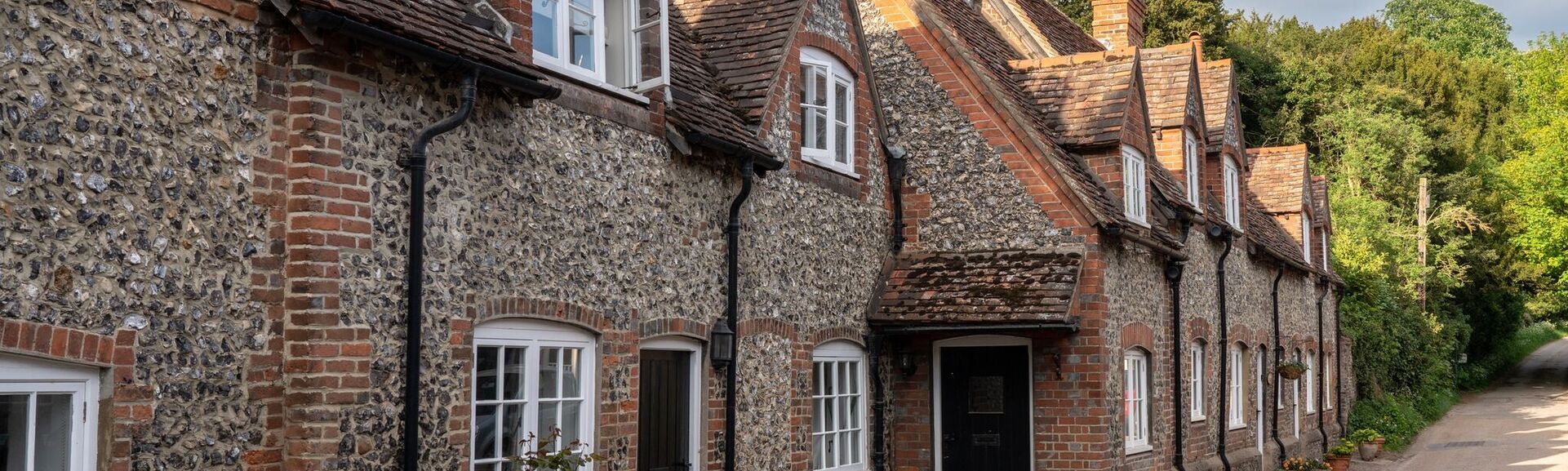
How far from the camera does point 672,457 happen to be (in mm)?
11164

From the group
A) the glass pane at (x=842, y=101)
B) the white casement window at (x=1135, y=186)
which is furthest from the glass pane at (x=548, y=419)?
the white casement window at (x=1135, y=186)

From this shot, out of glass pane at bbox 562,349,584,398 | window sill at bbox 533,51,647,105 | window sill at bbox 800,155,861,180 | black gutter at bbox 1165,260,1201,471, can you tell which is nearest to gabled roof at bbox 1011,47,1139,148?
black gutter at bbox 1165,260,1201,471

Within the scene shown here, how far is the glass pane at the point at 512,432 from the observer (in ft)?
29.5

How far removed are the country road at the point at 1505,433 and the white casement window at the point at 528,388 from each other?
20.2 meters

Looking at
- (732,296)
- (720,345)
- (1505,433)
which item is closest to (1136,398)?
(732,296)

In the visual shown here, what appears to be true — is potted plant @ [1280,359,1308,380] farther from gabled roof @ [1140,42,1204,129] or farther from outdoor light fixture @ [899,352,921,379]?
outdoor light fixture @ [899,352,921,379]

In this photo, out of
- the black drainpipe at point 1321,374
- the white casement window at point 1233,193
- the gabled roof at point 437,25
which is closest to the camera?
the gabled roof at point 437,25

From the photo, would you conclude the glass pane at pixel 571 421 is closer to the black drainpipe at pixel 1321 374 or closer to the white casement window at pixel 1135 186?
the white casement window at pixel 1135 186

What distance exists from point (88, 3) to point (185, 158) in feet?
2.71

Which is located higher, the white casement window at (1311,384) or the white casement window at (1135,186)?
the white casement window at (1135,186)

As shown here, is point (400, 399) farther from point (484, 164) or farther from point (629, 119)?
point (629, 119)

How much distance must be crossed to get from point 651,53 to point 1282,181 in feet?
71.0

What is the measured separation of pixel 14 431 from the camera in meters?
5.96

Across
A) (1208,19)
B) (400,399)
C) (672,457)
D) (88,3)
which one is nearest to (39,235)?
(88,3)
